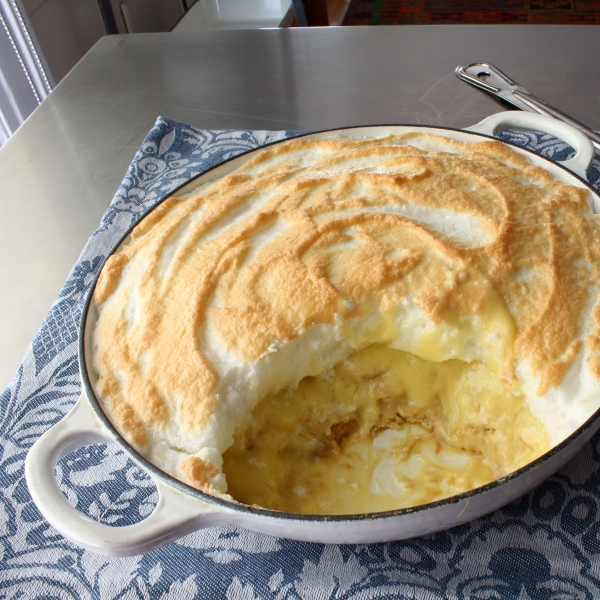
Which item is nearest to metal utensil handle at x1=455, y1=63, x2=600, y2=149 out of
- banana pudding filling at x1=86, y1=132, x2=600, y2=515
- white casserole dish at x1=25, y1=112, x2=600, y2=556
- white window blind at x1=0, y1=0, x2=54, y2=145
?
banana pudding filling at x1=86, y1=132, x2=600, y2=515

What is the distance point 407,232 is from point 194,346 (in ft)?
1.20

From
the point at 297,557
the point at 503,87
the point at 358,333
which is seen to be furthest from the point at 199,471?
the point at 503,87

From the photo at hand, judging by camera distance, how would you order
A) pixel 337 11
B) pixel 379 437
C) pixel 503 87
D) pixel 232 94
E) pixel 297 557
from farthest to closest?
pixel 337 11, pixel 232 94, pixel 503 87, pixel 379 437, pixel 297 557

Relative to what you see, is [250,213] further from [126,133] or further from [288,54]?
[288,54]

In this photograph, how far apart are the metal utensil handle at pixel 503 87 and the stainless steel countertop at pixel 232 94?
0.05 m

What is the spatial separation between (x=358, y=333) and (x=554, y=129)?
60cm

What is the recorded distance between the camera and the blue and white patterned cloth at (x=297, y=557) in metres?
0.77

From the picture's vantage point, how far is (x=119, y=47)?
2328mm

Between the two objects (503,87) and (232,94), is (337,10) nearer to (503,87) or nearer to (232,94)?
(232,94)

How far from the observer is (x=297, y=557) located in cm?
82

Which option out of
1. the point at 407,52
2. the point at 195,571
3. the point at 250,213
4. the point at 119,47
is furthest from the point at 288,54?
the point at 195,571

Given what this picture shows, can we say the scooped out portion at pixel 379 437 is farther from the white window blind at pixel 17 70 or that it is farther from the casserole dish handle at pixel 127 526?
the white window blind at pixel 17 70

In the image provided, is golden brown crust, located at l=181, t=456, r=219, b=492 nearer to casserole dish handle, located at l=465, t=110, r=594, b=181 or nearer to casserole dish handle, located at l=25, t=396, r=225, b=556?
casserole dish handle, located at l=25, t=396, r=225, b=556

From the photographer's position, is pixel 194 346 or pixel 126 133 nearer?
pixel 194 346
